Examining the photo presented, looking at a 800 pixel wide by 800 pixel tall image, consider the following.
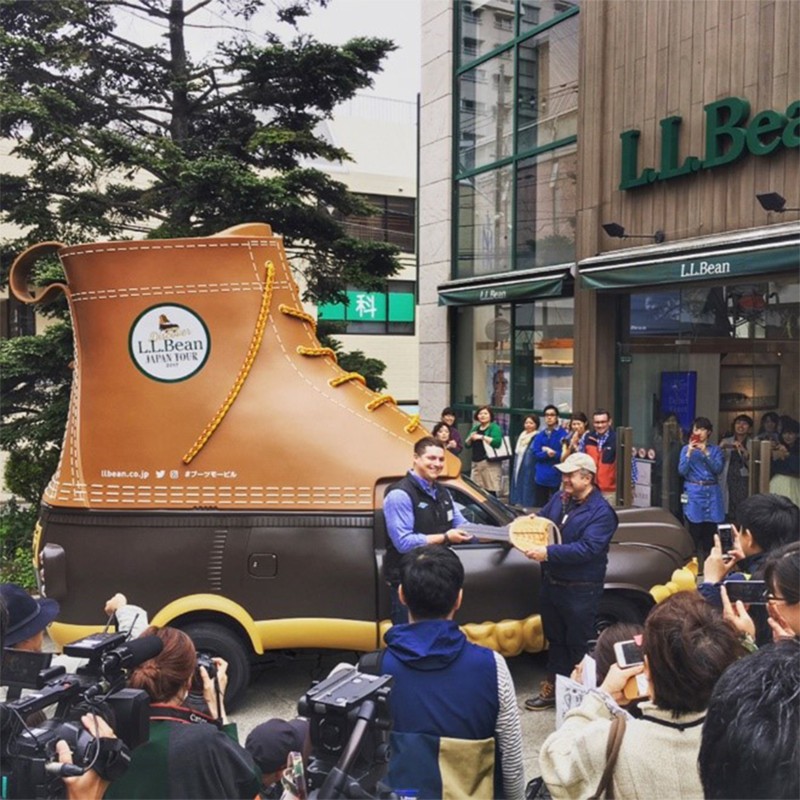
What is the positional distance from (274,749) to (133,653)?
0.59m

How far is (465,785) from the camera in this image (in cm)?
262

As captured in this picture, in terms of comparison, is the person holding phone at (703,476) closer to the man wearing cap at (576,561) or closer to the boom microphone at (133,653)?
the man wearing cap at (576,561)

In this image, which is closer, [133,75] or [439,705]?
[439,705]

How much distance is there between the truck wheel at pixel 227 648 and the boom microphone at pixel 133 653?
8.69ft

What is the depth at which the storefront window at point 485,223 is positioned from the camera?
42.9 feet

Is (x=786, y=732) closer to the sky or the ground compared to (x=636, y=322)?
closer to the ground

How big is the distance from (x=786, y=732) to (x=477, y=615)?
378 cm

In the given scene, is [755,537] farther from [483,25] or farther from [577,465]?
[483,25]

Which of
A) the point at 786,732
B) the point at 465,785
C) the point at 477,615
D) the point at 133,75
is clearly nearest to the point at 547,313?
the point at 133,75

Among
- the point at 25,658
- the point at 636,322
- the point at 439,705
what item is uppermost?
the point at 636,322

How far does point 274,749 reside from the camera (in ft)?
8.91

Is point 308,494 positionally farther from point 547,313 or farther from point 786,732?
point 547,313

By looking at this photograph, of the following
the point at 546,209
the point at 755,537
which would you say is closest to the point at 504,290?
the point at 546,209

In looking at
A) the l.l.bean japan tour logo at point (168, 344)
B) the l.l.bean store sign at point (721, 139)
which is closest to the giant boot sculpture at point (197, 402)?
the l.l.bean japan tour logo at point (168, 344)
